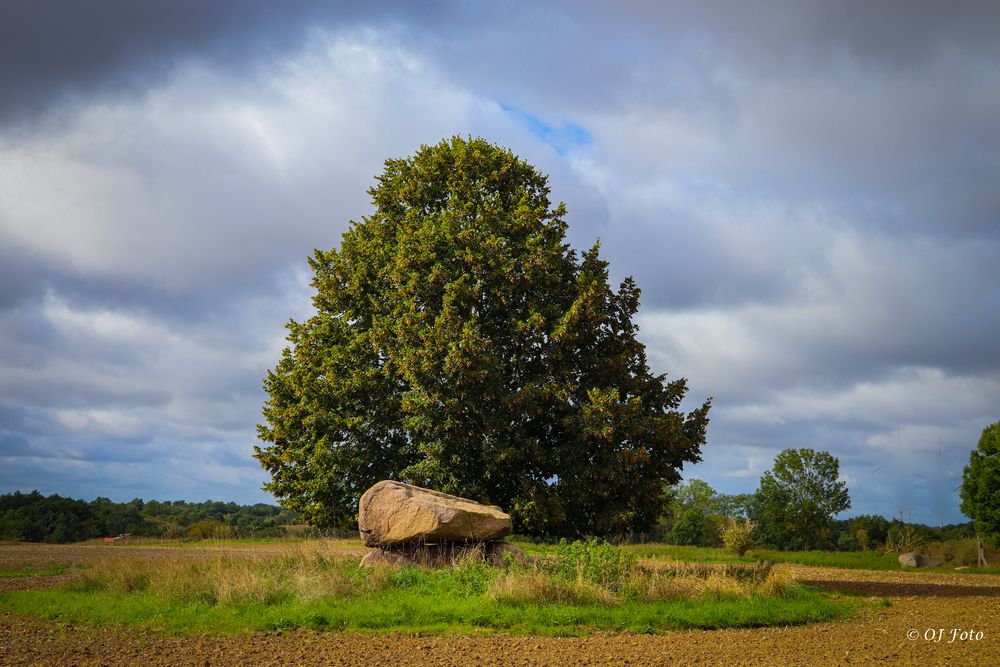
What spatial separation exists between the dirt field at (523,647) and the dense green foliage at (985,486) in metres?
29.7

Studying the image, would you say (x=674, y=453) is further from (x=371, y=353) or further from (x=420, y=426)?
(x=371, y=353)

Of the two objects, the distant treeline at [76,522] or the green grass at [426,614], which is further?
the distant treeline at [76,522]

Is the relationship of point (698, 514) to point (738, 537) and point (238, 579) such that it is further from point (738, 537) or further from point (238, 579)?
point (238, 579)

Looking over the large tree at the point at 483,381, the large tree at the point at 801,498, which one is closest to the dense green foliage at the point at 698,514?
the large tree at the point at 801,498

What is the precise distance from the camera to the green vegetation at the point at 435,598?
12516mm

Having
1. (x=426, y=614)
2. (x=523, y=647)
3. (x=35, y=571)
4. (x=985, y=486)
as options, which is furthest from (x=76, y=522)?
(x=985, y=486)

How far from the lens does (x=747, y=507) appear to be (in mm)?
65688

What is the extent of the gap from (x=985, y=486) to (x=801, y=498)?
10.0 m

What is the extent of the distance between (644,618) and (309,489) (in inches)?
496

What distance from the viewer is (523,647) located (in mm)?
10820

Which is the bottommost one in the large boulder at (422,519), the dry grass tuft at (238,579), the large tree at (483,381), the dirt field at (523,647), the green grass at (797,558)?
the green grass at (797,558)

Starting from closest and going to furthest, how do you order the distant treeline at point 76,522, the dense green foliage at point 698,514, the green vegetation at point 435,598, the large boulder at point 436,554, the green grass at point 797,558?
the green vegetation at point 435,598 < the large boulder at point 436,554 < the green grass at point 797,558 < the distant treeline at point 76,522 < the dense green foliage at point 698,514

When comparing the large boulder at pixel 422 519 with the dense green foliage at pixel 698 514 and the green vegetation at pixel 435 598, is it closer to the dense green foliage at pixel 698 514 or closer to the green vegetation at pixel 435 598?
the green vegetation at pixel 435 598

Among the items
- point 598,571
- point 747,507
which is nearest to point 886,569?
point 598,571
